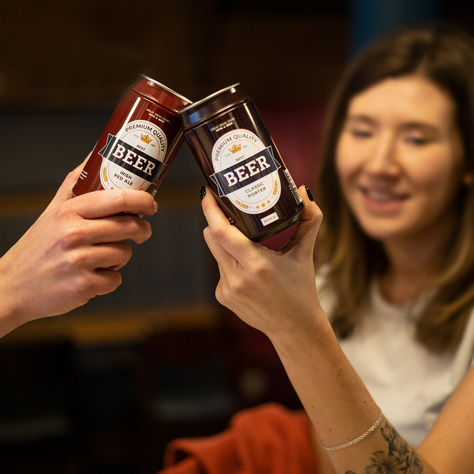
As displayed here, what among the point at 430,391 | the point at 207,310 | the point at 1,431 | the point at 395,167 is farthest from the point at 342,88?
the point at 207,310

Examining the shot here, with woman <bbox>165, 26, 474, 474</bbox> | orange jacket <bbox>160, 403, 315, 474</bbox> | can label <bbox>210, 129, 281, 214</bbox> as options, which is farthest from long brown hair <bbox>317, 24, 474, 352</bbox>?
can label <bbox>210, 129, 281, 214</bbox>

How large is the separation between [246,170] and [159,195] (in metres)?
4.22

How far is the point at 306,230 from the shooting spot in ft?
2.38

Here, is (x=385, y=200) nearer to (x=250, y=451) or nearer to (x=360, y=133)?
(x=360, y=133)

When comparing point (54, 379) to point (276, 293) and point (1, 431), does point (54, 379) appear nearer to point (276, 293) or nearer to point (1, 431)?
point (1, 431)

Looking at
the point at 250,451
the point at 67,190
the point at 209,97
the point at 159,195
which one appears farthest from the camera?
the point at 159,195

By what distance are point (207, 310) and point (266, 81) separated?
6.99 feet

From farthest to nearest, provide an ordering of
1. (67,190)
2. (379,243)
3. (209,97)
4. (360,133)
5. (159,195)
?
(159,195) → (379,243) → (360,133) → (67,190) → (209,97)

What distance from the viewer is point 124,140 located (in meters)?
0.71

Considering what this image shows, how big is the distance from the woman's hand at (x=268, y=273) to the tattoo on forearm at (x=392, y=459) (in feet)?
0.73

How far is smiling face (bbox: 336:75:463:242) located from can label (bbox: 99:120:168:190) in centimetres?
61

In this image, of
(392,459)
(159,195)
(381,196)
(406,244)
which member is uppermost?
(159,195)

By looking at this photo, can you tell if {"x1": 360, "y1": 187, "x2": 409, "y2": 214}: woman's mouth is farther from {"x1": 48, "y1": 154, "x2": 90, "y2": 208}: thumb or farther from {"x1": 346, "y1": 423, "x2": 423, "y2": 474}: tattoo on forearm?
{"x1": 48, "y1": 154, "x2": 90, "y2": 208}: thumb

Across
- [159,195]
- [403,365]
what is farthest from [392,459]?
[159,195]
